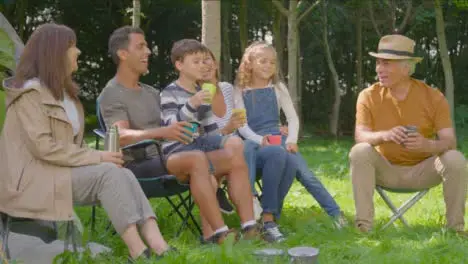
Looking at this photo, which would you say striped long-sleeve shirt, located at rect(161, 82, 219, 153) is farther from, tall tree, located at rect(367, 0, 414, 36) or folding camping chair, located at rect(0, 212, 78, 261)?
tall tree, located at rect(367, 0, 414, 36)

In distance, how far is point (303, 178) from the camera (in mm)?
4781

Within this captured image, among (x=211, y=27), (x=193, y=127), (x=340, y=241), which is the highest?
(x=211, y=27)

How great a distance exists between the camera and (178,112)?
14.2ft

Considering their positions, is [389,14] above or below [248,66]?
above

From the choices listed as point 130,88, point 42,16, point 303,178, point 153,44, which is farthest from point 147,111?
point 42,16

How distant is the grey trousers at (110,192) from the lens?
351 cm

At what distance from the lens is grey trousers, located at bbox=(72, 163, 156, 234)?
351cm

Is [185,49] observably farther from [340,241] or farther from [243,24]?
[243,24]

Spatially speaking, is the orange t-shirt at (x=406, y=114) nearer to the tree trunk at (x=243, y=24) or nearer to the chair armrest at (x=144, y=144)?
the chair armrest at (x=144, y=144)

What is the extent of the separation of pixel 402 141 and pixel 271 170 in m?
0.81

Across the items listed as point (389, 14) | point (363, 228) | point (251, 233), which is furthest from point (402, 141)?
point (389, 14)

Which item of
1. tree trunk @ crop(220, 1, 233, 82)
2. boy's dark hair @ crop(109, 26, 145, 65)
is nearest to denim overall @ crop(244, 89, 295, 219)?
boy's dark hair @ crop(109, 26, 145, 65)

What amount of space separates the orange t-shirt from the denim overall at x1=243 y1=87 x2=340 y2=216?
0.46 metres

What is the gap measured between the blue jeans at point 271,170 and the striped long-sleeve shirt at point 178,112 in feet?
0.97
